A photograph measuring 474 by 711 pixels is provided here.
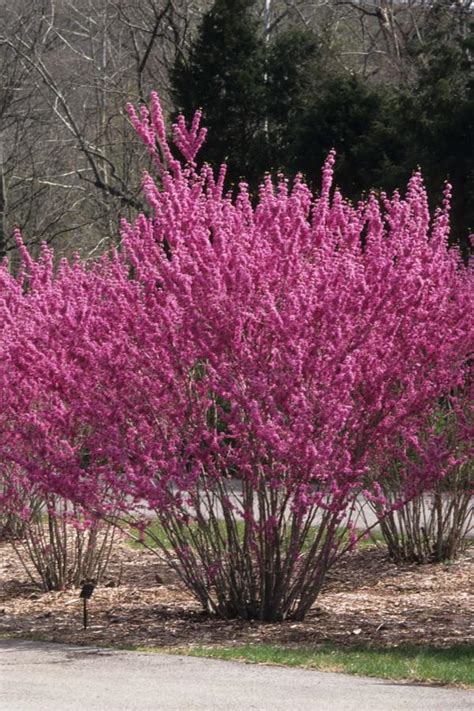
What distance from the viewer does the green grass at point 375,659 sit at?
20.9 ft

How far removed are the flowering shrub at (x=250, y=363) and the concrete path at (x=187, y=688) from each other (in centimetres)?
118

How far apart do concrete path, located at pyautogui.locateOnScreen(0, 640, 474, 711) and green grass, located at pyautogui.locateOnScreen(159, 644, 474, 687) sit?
153 millimetres

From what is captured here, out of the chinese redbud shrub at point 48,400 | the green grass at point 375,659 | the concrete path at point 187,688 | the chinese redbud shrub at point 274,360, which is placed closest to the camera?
the concrete path at point 187,688

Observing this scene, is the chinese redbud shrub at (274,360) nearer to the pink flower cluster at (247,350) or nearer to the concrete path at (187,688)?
the pink flower cluster at (247,350)

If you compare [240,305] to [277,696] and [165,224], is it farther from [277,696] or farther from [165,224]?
[277,696]

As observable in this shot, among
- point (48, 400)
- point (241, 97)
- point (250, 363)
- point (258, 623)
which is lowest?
point (258, 623)

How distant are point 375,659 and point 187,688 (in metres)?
1.24

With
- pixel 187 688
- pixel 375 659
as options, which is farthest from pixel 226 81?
pixel 187 688

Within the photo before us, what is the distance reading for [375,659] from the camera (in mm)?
6832

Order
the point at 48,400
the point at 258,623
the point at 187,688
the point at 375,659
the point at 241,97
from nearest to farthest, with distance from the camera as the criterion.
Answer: the point at 187,688, the point at 375,659, the point at 258,623, the point at 48,400, the point at 241,97

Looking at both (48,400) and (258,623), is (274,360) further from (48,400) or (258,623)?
(48,400)

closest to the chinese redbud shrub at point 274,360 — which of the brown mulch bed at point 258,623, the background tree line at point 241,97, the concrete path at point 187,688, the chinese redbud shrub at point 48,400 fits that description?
the brown mulch bed at point 258,623

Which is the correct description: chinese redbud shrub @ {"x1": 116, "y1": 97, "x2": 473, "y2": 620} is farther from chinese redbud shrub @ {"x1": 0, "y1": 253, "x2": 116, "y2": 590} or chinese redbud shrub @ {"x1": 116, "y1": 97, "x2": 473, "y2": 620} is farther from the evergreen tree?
the evergreen tree

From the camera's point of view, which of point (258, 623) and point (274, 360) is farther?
point (258, 623)
